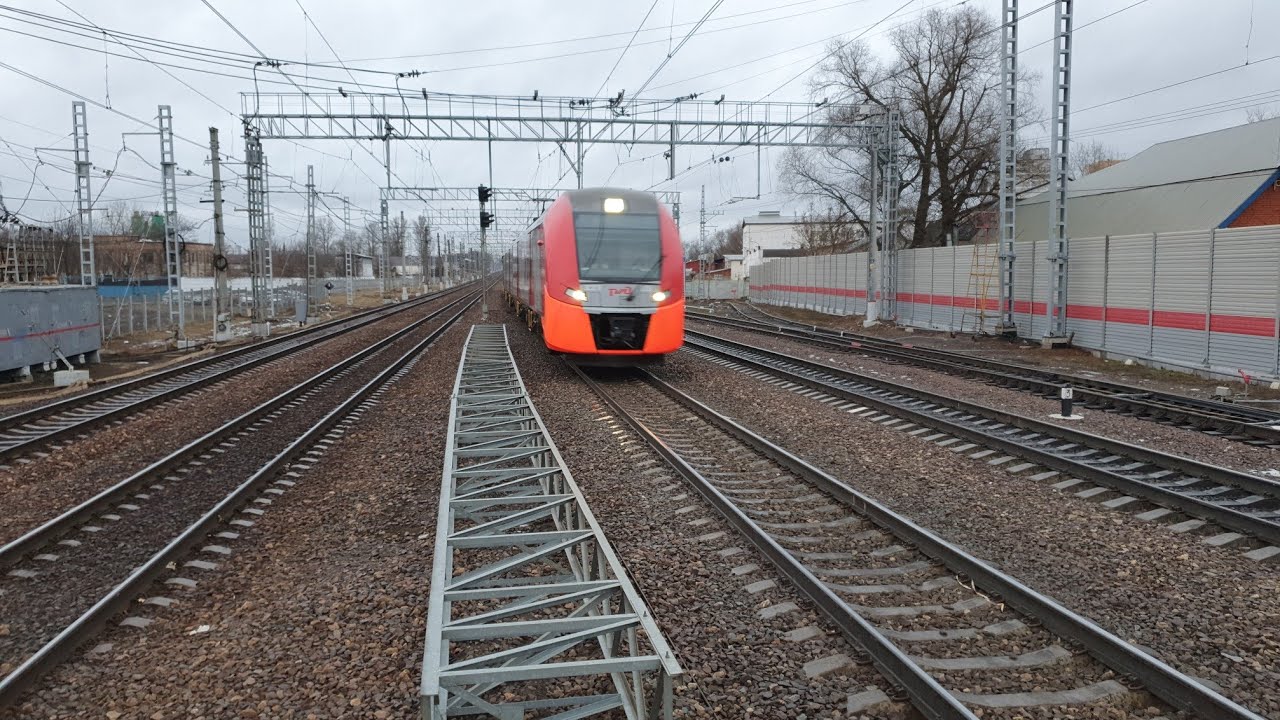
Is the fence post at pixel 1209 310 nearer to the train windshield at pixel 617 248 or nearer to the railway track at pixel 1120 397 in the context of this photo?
the railway track at pixel 1120 397

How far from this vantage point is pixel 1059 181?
18938mm

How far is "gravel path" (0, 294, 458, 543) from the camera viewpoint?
24.8 ft

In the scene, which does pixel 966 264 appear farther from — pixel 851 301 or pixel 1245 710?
pixel 1245 710

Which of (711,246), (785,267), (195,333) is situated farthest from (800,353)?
(711,246)

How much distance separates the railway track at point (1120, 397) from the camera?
31.7 ft

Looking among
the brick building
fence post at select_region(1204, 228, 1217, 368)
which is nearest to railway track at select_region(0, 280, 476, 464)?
fence post at select_region(1204, 228, 1217, 368)

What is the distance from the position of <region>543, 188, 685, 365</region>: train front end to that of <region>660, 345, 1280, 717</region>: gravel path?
5071 millimetres

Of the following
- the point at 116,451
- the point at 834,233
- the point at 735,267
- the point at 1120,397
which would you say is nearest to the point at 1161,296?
the point at 1120,397

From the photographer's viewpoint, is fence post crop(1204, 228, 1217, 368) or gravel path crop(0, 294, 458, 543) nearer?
gravel path crop(0, 294, 458, 543)

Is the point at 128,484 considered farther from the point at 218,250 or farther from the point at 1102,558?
the point at 218,250

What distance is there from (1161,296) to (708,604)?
1519 centimetres

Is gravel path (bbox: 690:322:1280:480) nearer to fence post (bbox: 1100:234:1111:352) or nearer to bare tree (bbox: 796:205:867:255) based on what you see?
fence post (bbox: 1100:234:1111:352)

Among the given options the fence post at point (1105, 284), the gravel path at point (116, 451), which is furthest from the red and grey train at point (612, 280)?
the fence post at point (1105, 284)

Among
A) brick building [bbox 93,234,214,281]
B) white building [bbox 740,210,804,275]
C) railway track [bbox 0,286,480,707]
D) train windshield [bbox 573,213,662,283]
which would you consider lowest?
railway track [bbox 0,286,480,707]
